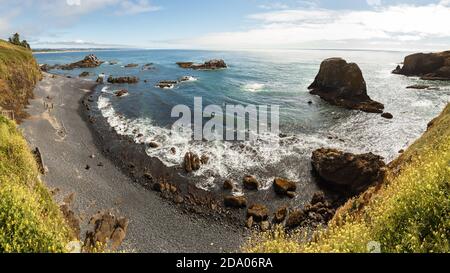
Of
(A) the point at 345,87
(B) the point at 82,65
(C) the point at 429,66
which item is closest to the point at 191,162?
(A) the point at 345,87

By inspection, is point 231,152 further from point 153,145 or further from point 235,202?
point 153,145

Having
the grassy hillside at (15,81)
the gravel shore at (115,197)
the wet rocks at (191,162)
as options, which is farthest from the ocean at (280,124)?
the grassy hillside at (15,81)

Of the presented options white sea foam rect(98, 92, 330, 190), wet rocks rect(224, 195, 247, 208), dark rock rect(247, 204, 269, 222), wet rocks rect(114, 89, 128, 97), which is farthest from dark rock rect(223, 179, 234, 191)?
wet rocks rect(114, 89, 128, 97)

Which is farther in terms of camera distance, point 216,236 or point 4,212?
point 216,236

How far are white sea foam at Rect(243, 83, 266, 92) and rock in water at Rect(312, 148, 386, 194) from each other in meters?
57.8

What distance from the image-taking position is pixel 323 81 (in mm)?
83875

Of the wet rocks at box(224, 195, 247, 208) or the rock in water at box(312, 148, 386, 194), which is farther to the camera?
the rock in water at box(312, 148, 386, 194)

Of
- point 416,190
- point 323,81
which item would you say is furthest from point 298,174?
point 323,81

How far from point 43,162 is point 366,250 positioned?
40.4 meters

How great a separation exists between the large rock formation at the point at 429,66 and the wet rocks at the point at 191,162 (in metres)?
113

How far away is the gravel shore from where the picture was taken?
89.7 feet

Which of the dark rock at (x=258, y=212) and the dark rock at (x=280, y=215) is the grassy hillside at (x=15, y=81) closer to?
the dark rock at (x=258, y=212)

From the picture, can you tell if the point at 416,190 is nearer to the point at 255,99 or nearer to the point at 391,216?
the point at 391,216

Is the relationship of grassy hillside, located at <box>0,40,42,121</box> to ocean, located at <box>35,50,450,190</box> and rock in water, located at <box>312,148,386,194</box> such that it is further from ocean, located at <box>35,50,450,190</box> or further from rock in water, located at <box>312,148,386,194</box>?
rock in water, located at <box>312,148,386,194</box>
